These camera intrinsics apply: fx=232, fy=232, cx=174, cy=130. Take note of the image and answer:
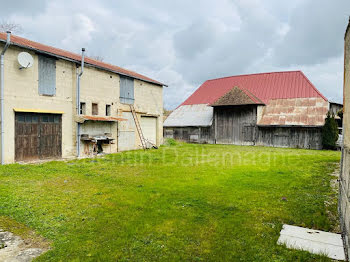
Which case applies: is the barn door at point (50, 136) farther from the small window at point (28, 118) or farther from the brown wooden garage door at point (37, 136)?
the small window at point (28, 118)

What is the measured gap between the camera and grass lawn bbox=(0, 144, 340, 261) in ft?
11.6

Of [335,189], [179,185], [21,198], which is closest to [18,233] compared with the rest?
[21,198]

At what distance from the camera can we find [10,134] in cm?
1017

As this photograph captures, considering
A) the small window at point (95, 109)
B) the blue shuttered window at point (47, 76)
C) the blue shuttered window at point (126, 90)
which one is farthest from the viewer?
the blue shuttered window at point (126, 90)

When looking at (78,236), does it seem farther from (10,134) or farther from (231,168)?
(10,134)

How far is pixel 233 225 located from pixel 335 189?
4.44 m

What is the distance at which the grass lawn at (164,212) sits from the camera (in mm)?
3525

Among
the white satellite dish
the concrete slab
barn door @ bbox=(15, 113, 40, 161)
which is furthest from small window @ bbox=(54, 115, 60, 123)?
the concrete slab

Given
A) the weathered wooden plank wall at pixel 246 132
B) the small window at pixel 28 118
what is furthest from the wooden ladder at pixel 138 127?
the weathered wooden plank wall at pixel 246 132

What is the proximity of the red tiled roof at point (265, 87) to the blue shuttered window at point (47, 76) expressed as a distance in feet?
58.8

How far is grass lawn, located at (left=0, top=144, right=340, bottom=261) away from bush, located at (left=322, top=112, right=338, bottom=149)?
11.9 m

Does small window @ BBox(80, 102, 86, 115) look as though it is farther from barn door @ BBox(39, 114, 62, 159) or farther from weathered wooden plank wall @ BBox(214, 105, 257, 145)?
weathered wooden plank wall @ BBox(214, 105, 257, 145)

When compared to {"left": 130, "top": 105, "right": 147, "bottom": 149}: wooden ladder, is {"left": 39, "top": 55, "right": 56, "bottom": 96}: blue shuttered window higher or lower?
higher

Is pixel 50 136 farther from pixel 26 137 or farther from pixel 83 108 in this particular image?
pixel 83 108
